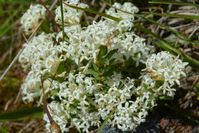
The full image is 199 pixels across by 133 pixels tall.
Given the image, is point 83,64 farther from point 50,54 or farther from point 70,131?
point 70,131

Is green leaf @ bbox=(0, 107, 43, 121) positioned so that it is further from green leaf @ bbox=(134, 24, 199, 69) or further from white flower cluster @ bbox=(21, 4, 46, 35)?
green leaf @ bbox=(134, 24, 199, 69)

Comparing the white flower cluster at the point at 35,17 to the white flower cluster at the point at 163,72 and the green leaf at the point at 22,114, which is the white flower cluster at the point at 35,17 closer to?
the green leaf at the point at 22,114

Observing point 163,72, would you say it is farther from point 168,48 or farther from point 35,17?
point 35,17

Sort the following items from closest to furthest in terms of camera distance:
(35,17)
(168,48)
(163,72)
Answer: (163,72)
(168,48)
(35,17)

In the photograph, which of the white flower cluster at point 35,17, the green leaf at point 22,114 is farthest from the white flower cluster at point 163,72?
the white flower cluster at point 35,17

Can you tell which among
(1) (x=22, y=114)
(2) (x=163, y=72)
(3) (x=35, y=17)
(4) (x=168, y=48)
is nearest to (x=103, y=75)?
(2) (x=163, y=72)

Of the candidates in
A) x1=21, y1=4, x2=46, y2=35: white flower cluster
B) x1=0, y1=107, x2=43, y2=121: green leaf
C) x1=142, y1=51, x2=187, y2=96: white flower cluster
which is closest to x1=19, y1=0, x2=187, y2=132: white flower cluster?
x1=142, y1=51, x2=187, y2=96: white flower cluster
